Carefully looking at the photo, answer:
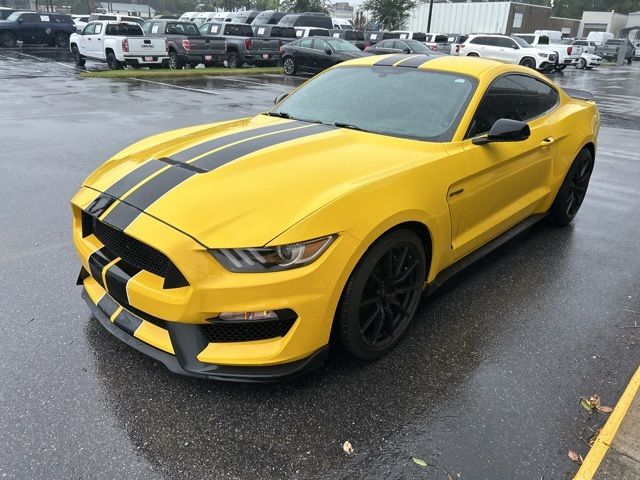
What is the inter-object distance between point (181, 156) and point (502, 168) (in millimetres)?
2219

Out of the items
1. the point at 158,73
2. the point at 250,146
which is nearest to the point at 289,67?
the point at 158,73

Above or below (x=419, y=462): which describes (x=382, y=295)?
above

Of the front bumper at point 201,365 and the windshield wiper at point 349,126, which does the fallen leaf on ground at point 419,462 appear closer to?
the front bumper at point 201,365

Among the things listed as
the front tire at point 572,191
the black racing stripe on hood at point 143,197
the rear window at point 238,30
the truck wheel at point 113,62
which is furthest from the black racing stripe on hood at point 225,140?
the rear window at point 238,30

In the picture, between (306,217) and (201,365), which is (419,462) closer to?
(201,365)

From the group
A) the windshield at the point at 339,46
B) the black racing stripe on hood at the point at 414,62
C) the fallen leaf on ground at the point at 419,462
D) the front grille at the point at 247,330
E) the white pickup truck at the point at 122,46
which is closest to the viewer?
the fallen leaf on ground at the point at 419,462

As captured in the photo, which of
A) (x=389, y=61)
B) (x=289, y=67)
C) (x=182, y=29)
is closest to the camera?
(x=389, y=61)

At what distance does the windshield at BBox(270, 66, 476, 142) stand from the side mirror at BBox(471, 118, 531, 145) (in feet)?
0.77

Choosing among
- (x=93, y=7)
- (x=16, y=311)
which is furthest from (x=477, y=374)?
(x=93, y=7)

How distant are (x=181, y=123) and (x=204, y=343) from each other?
8074 mm

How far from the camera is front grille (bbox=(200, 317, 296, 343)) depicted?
98.2 inches

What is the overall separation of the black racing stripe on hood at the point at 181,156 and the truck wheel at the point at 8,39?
30.0m

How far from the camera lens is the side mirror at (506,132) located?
344 centimetres

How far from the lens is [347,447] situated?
8.04 ft
